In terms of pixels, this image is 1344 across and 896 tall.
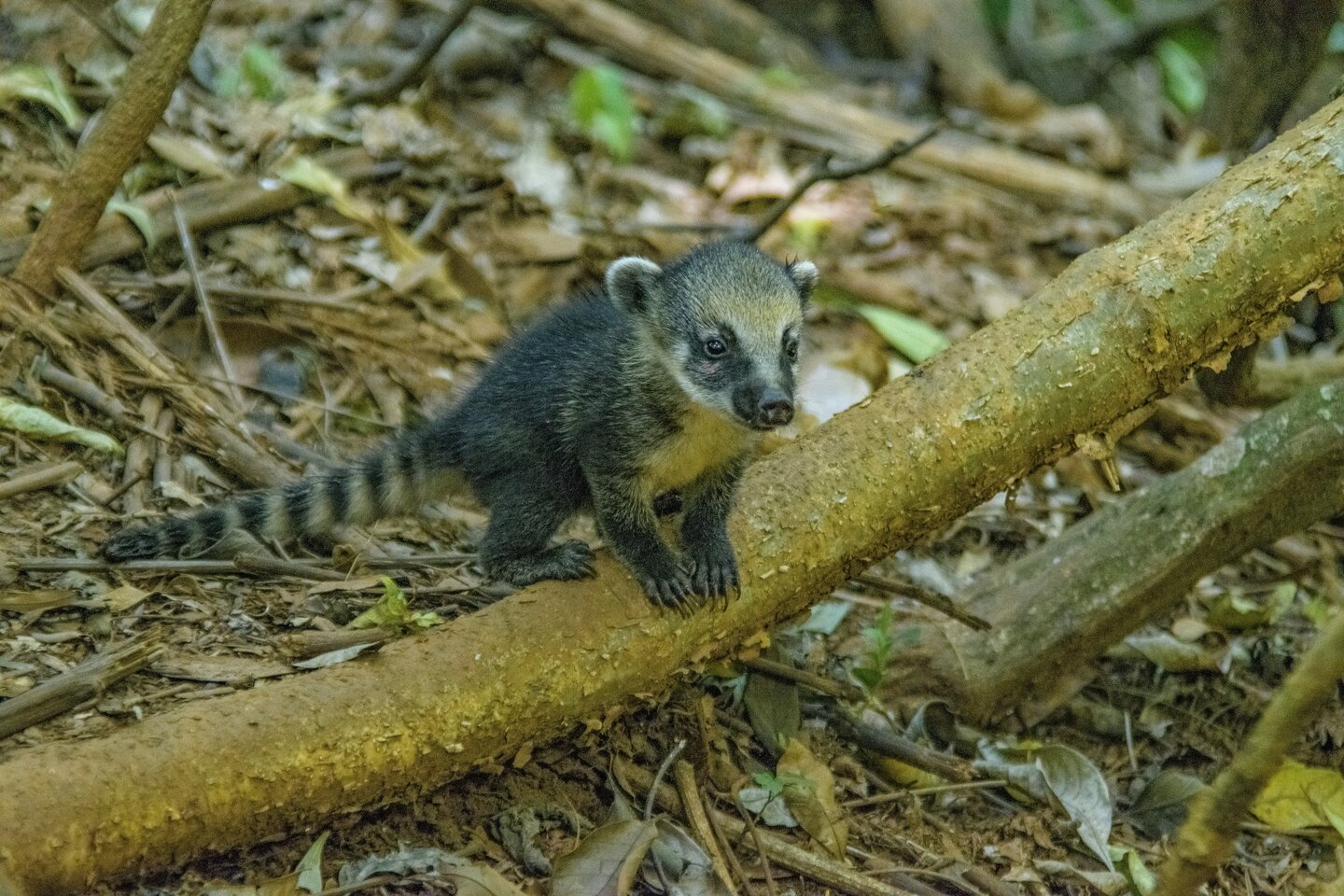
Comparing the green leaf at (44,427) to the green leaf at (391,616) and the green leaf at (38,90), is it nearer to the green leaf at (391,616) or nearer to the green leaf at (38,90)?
the green leaf at (391,616)

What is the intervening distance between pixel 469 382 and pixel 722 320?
7.01 feet

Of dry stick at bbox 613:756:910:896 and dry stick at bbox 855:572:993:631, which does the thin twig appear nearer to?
dry stick at bbox 613:756:910:896

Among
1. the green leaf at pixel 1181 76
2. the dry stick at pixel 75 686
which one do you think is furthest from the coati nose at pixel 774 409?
the green leaf at pixel 1181 76

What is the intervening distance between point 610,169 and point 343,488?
427 centimetres

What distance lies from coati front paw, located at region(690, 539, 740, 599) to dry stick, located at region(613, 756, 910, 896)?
706mm

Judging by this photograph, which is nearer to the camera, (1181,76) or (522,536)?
(522,536)

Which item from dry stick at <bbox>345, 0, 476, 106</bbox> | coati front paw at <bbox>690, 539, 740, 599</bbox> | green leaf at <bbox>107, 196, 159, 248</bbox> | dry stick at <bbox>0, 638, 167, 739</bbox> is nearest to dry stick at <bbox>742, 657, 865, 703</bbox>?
coati front paw at <bbox>690, 539, 740, 599</bbox>

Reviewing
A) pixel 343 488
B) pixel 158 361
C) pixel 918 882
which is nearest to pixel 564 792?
pixel 918 882

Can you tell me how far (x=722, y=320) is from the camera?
5020 millimetres

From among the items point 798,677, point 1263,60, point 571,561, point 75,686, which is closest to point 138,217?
point 571,561

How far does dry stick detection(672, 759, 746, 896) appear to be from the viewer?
4.01m

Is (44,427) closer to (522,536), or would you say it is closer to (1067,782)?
(522,536)

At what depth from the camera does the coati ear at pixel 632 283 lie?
5.30m

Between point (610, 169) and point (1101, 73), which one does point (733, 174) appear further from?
point (1101, 73)
